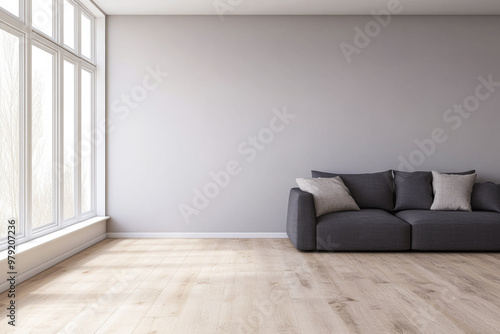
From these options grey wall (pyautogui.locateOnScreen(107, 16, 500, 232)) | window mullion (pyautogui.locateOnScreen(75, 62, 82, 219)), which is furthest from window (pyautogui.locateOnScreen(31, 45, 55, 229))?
grey wall (pyautogui.locateOnScreen(107, 16, 500, 232))

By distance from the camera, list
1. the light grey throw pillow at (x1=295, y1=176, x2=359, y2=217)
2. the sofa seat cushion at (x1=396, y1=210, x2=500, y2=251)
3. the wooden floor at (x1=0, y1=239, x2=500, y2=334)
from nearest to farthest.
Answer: the wooden floor at (x1=0, y1=239, x2=500, y2=334) → the sofa seat cushion at (x1=396, y1=210, x2=500, y2=251) → the light grey throw pillow at (x1=295, y1=176, x2=359, y2=217)

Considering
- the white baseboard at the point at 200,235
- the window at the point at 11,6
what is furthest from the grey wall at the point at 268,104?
the window at the point at 11,6

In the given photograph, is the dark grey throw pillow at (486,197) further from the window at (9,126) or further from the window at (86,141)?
the window at (9,126)

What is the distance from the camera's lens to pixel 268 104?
5.84 m

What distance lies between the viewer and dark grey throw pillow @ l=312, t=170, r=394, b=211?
550 cm

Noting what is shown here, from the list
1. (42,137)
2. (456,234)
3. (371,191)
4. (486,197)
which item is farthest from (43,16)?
(486,197)

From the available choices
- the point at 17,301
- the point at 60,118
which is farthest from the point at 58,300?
the point at 60,118

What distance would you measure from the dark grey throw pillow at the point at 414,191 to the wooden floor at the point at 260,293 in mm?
780

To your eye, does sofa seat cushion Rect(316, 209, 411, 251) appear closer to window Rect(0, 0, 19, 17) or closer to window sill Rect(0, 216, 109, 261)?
window sill Rect(0, 216, 109, 261)

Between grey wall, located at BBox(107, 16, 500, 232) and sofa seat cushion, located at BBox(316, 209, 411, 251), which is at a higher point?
grey wall, located at BBox(107, 16, 500, 232)

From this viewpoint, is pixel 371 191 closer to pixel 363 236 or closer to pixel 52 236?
pixel 363 236

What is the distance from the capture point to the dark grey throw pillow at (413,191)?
5.39m

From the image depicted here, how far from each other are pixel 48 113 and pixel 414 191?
4.17 m

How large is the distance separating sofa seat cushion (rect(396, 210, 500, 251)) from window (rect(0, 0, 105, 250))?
382 cm
